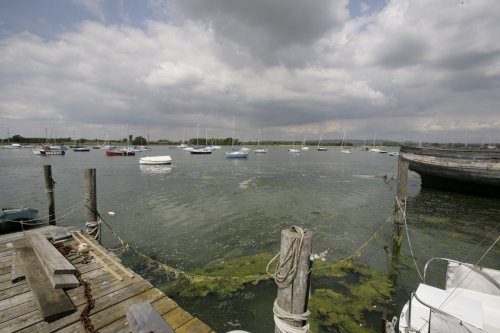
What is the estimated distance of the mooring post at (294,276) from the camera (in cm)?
338

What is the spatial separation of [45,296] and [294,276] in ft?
17.0

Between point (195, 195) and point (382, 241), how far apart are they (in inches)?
698

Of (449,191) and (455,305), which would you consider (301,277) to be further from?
(449,191)

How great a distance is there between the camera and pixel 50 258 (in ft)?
20.8

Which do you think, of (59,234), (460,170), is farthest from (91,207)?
(460,170)

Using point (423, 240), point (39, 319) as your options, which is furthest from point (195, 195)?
point (39, 319)

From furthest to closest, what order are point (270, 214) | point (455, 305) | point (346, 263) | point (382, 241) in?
point (270, 214) < point (382, 241) < point (346, 263) < point (455, 305)

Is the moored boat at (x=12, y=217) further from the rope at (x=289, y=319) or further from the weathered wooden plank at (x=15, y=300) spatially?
the rope at (x=289, y=319)

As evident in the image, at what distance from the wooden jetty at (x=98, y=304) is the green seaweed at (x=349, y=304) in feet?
14.2

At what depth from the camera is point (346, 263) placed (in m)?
10.4

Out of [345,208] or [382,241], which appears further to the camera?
[345,208]

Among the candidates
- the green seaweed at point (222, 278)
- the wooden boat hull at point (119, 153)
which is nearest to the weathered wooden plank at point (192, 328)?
the green seaweed at point (222, 278)

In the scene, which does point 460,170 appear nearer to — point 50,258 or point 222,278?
point 222,278

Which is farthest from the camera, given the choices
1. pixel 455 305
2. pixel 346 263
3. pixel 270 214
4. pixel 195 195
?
pixel 195 195
